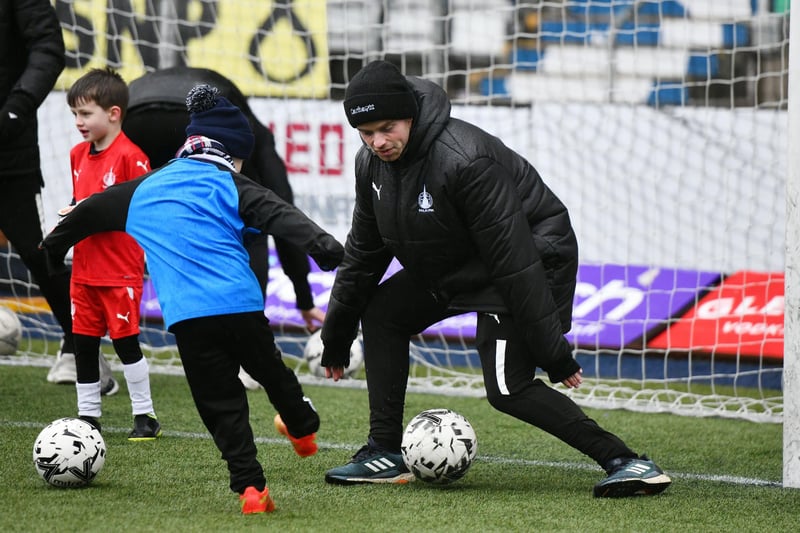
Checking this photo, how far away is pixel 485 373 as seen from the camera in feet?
13.5

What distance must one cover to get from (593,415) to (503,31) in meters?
3.29

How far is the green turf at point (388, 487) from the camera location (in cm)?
360

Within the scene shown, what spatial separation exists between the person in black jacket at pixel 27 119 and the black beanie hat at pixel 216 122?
5.92 feet

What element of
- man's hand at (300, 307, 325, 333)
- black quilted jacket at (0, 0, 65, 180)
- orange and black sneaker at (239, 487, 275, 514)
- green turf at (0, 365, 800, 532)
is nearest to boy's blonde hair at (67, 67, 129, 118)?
black quilted jacket at (0, 0, 65, 180)

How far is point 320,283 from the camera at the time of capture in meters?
8.30

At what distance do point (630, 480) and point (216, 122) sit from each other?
1779mm

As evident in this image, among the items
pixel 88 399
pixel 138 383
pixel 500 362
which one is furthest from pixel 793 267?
pixel 88 399

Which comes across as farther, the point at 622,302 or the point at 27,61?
the point at 622,302

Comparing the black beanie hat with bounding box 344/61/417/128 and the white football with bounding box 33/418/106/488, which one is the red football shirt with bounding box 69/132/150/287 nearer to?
the white football with bounding box 33/418/106/488

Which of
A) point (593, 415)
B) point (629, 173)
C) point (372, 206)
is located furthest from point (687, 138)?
point (372, 206)

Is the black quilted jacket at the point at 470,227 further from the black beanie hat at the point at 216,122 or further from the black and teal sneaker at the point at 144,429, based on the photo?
the black and teal sneaker at the point at 144,429

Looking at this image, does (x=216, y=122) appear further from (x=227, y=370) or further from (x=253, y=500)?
(x=253, y=500)

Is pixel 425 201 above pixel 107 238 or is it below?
above

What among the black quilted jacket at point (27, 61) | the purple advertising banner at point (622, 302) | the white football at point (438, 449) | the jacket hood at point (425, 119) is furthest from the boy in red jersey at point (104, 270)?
the purple advertising banner at point (622, 302)
